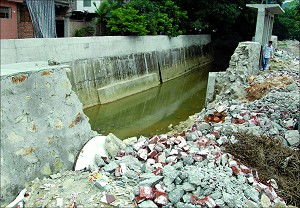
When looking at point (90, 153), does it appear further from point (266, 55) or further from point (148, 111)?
point (266, 55)

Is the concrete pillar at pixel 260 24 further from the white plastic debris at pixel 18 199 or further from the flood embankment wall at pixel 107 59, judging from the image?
the white plastic debris at pixel 18 199

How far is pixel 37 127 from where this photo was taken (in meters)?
4.93

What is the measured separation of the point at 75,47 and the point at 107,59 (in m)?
2.32

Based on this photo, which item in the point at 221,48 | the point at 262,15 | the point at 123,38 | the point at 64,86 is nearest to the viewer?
the point at 64,86

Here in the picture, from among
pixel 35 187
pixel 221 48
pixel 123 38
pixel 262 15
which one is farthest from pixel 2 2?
pixel 221 48

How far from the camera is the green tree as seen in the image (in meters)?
16.8

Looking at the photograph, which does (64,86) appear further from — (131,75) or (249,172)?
(131,75)

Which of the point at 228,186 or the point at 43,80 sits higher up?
the point at 43,80

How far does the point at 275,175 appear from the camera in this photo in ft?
18.4

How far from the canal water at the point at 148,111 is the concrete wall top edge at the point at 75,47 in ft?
7.07

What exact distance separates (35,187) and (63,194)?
1.46ft

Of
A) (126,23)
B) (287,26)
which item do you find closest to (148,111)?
(126,23)

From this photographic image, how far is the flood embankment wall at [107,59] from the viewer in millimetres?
11328

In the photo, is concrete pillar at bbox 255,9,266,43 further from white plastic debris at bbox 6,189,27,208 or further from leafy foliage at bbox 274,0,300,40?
leafy foliage at bbox 274,0,300,40
